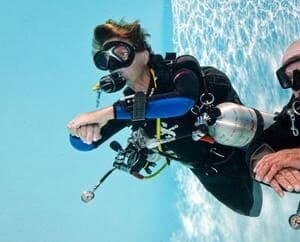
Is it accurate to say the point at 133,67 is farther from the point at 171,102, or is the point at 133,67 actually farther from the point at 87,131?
the point at 87,131

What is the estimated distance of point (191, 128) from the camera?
2.70 metres

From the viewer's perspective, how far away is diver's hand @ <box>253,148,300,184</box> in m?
1.29

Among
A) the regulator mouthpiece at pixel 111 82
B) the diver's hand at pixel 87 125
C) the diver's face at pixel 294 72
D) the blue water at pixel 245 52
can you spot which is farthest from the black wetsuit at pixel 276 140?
the blue water at pixel 245 52

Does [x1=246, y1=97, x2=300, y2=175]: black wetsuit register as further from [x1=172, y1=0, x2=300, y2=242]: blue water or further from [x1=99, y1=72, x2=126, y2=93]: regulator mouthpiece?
[x1=172, y1=0, x2=300, y2=242]: blue water

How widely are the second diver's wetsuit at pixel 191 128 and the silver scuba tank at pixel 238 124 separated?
19 centimetres

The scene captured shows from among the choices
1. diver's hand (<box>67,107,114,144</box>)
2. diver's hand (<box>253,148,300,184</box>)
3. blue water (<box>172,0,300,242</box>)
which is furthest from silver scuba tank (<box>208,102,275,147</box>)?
blue water (<box>172,0,300,242</box>)

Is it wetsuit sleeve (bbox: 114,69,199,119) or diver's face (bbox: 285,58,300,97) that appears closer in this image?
diver's face (bbox: 285,58,300,97)

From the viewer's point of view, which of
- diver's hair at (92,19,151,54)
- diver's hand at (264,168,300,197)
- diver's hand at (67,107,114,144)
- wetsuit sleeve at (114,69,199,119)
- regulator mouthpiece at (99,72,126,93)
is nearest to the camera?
diver's hand at (264,168,300,197)

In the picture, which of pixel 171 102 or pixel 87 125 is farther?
pixel 171 102

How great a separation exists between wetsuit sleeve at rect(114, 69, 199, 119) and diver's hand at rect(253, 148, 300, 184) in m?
1.02

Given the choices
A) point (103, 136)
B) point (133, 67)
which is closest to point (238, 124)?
point (133, 67)

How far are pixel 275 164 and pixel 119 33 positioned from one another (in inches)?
62.0

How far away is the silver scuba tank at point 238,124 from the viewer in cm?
229

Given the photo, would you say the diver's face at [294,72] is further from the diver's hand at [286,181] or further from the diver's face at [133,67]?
the diver's face at [133,67]
